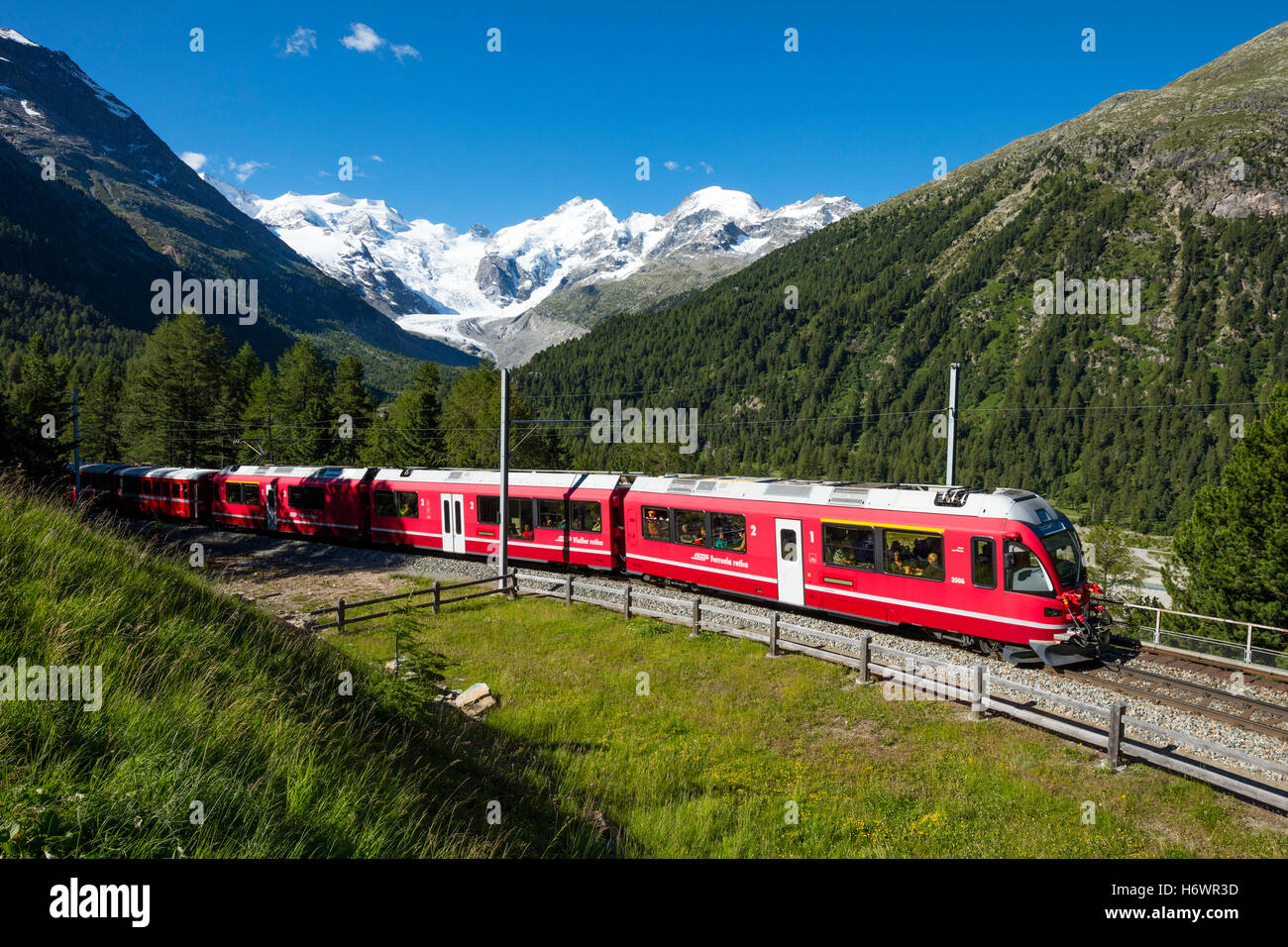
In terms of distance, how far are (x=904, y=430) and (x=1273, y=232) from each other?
416ft

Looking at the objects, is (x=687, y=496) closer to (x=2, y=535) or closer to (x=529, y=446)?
(x=2, y=535)

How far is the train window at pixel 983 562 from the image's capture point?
14469 millimetres

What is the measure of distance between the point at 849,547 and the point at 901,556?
1428mm

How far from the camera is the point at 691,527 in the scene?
21.2 m

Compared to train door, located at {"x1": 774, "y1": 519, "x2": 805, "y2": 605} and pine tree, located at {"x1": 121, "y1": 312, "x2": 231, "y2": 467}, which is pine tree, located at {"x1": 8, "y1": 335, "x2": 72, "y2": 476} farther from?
train door, located at {"x1": 774, "y1": 519, "x2": 805, "y2": 605}

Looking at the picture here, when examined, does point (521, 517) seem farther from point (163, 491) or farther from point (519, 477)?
point (163, 491)

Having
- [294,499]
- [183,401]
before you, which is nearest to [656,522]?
[294,499]

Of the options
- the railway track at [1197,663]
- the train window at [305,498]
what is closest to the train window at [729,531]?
the railway track at [1197,663]

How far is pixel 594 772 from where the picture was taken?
9.84 m

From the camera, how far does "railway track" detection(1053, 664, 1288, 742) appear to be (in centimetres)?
1128

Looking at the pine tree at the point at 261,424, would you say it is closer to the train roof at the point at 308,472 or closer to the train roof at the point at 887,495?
the train roof at the point at 308,472

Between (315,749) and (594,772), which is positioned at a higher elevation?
(315,749)

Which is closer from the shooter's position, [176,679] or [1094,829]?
[176,679]
